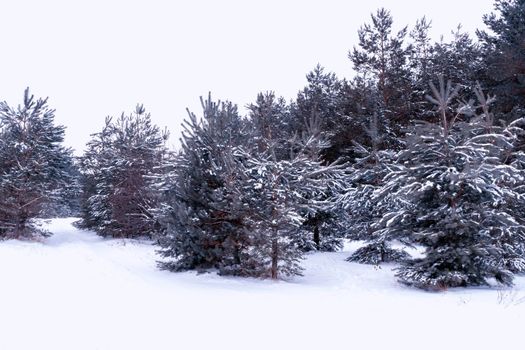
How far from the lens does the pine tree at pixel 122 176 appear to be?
84.3 feet

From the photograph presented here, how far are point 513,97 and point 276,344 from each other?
18.2 m

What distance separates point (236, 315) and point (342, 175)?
36.1 ft

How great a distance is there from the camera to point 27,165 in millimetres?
24891

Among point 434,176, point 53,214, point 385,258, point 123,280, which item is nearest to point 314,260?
point 385,258

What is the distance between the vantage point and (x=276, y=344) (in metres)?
5.09

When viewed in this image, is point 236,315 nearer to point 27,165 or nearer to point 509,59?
point 509,59

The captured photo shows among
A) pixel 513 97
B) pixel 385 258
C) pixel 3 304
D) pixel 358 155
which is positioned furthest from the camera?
pixel 358 155

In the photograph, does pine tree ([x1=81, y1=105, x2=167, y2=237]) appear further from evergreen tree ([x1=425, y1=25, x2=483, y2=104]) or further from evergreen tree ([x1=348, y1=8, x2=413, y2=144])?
evergreen tree ([x1=425, y1=25, x2=483, y2=104])

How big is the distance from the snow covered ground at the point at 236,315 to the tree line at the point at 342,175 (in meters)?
1.67

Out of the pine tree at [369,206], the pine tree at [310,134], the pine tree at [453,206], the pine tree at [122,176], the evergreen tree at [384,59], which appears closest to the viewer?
the pine tree at [453,206]

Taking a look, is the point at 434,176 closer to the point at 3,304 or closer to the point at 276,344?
the point at 276,344

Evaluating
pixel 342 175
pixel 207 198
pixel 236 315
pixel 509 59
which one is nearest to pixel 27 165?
pixel 207 198

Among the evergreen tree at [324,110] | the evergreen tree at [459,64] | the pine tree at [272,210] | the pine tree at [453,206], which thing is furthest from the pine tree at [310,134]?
the evergreen tree at [459,64]

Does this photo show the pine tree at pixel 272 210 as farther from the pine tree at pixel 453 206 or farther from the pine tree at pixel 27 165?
the pine tree at pixel 27 165
